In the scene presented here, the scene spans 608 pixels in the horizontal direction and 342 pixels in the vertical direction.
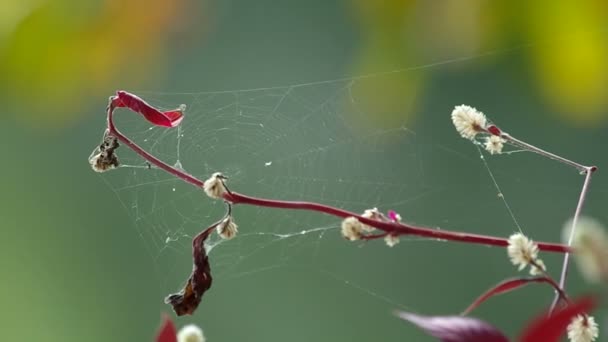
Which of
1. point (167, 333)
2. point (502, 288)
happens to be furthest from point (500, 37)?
point (167, 333)

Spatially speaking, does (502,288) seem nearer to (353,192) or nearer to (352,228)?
(352,228)

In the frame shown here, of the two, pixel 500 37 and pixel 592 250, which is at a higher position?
pixel 500 37

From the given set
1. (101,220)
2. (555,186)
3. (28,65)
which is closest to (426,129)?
(555,186)

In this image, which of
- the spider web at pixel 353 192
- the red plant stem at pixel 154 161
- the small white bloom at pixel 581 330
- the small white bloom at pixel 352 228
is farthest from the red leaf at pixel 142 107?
the spider web at pixel 353 192

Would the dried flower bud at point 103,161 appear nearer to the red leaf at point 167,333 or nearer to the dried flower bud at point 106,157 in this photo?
the dried flower bud at point 106,157

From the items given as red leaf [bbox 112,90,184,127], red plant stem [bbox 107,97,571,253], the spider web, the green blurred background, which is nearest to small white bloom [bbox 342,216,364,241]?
red plant stem [bbox 107,97,571,253]
